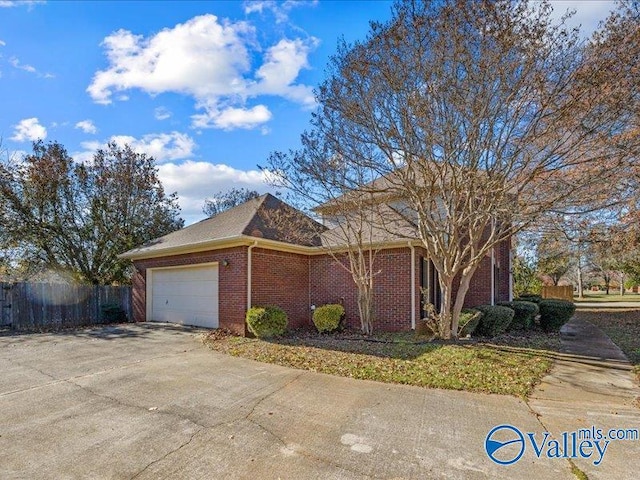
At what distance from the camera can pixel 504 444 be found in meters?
3.92

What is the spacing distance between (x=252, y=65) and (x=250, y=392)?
8.59 metres

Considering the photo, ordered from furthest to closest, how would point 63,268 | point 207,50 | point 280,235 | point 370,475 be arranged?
point 63,268 < point 280,235 < point 207,50 < point 370,475

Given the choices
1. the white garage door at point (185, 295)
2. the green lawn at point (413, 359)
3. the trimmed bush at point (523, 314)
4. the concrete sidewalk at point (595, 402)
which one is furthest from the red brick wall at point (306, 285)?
the concrete sidewalk at point (595, 402)

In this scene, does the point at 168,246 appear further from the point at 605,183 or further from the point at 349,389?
the point at 605,183

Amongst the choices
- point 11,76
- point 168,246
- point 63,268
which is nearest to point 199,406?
point 168,246

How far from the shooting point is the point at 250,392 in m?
5.60

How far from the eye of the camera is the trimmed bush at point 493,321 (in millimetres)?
10312

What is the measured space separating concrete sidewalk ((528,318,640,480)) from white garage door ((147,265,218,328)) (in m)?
8.74

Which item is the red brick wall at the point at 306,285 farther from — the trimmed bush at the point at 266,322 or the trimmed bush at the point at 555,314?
the trimmed bush at the point at 555,314

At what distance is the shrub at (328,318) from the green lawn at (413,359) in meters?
0.85

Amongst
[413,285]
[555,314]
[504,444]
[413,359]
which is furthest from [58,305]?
[555,314]

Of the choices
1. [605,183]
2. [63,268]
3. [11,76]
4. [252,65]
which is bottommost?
[63,268]

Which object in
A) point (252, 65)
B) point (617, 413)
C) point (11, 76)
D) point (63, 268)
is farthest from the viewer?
point (63, 268)

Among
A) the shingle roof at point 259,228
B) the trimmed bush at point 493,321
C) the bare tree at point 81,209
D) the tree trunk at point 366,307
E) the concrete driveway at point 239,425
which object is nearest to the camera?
the concrete driveway at point 239,425
